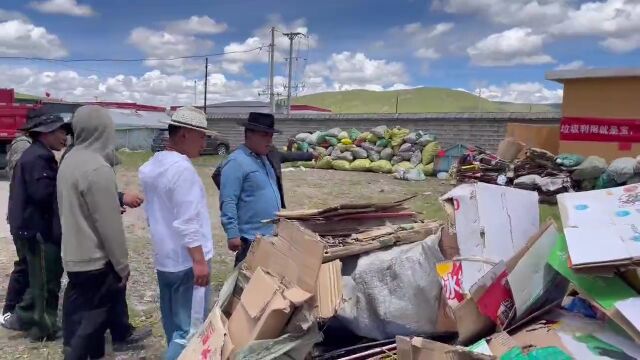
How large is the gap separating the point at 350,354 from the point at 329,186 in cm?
1080

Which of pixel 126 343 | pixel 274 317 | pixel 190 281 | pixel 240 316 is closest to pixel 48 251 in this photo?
pixel 126 343

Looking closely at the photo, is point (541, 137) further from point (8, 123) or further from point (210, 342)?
point (8, 123)

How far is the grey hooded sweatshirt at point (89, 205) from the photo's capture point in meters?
3.00

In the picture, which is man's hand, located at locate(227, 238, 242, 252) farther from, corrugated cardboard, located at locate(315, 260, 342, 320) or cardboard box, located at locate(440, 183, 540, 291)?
cardboard box, located at locate(440, 183, 540, 291)

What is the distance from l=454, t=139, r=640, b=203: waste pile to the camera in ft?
33.6

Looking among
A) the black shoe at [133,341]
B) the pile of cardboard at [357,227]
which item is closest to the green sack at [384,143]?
the black shoe at [133,341]

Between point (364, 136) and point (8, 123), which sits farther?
point (364, 136)

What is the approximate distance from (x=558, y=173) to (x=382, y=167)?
6.62 meters

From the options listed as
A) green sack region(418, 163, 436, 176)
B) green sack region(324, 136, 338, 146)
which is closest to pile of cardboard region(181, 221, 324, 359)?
green sack region(418, 163, 436, 176)

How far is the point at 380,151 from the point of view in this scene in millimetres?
17688

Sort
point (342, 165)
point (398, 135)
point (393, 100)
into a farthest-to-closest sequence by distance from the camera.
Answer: point (393, 100)
point (398, 135)
point (342, 165)

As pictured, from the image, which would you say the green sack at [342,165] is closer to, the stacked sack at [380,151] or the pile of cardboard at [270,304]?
the stacked sack at [380,151]

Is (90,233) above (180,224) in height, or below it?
below

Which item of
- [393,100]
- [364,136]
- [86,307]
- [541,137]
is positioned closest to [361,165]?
[364,136]
